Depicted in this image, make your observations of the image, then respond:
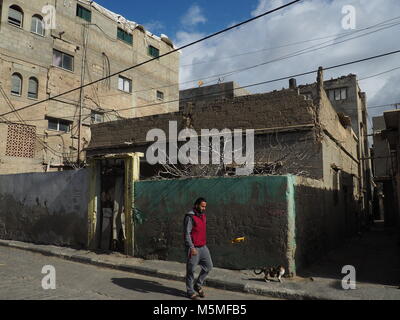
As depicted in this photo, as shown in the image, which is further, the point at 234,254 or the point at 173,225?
the point at 173,225

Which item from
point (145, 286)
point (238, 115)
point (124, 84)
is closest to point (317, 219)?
point (238, 115)

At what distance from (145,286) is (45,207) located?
20.6ft

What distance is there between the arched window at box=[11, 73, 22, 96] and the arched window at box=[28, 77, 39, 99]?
21.4 inches

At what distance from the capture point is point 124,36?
82.8 ft

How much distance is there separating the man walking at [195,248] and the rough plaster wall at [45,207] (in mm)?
5431

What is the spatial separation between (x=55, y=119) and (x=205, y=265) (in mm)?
17090

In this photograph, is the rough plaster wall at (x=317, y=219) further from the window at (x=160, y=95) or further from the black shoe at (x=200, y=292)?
the window at (x=160, y=95)

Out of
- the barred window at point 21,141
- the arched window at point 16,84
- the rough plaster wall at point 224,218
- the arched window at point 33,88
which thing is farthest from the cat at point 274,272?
the arched window at point 33,88

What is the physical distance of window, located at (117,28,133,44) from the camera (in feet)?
81.3

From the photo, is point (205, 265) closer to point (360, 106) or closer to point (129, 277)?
point (129, 277)

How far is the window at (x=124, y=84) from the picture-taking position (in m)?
24.5

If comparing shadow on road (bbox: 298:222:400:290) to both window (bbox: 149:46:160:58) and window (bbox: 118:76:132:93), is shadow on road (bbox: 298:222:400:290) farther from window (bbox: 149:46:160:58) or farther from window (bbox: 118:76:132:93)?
window (bbox: 149:46:160:58)

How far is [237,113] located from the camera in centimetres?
1121
